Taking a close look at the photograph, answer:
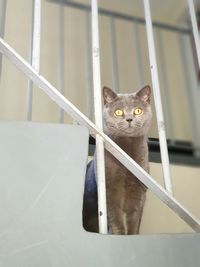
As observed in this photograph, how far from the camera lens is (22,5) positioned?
2152 millimetres

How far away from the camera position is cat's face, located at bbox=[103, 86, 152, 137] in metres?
0.98

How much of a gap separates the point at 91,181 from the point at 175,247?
0.37m

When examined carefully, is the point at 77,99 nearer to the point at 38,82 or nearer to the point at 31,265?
the point at 38,82

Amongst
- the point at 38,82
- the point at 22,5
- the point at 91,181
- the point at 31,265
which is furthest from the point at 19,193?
the point at 22,5

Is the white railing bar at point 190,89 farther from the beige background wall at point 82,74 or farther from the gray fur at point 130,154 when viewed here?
the gray fur at point 130,154

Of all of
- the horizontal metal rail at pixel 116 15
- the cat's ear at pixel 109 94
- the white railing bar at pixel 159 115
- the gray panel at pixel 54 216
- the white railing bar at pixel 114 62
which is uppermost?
the horizontal metal rail at pixel 116 15

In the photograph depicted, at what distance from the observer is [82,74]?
7.09 ft

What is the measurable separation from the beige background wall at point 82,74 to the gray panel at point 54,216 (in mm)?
654

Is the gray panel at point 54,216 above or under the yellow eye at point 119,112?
under

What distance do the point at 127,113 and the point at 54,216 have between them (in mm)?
503

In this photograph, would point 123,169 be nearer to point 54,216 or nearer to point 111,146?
point 111,146

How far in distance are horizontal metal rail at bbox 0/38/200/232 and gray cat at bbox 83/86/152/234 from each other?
20 centimetres

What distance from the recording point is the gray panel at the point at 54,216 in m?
0.56

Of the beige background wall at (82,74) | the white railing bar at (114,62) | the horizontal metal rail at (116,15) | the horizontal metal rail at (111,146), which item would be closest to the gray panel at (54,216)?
the horizontal metal rail at (111,146)
